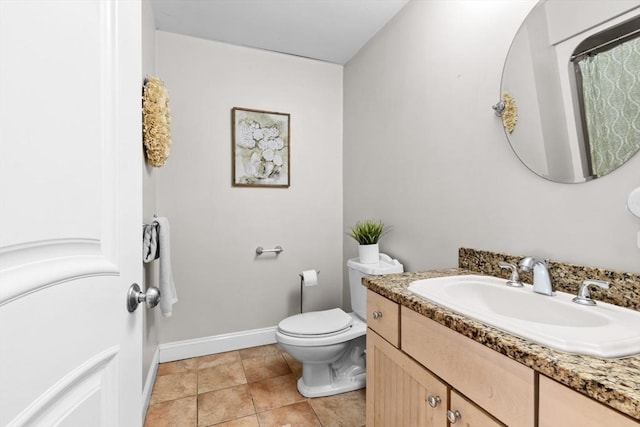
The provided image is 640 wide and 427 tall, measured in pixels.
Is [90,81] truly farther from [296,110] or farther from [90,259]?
[296,110]

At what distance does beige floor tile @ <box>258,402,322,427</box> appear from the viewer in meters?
1.64

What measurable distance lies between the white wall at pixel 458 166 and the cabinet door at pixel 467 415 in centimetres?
66

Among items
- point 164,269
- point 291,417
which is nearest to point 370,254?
point 291,417

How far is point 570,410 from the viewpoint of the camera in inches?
23.3

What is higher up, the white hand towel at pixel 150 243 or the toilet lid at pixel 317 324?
the white hand towel at pixel 150 243

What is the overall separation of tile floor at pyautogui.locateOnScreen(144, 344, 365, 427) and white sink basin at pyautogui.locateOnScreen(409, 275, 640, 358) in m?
0.99

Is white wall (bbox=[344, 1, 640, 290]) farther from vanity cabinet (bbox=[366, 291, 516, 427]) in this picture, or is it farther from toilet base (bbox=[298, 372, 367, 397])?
toilet base (bbox=[298, 372, 367, 397])

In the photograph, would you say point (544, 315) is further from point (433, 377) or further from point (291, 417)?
point (291, 417)

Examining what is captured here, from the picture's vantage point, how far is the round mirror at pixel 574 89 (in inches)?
38.3

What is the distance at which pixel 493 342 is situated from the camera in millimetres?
738

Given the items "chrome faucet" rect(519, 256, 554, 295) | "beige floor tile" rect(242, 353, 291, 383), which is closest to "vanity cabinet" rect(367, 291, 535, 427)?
"chrome faucet" rect(519, 256, 554, 295)

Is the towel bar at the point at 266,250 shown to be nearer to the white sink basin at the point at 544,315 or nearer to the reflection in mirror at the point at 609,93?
the white sink basin at the point at 544,315

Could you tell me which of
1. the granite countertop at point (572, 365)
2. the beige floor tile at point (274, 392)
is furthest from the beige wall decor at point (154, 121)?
the granite countertop at point (572, 365)

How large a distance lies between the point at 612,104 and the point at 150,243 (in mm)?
2032
